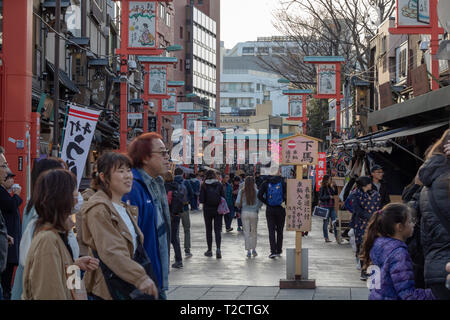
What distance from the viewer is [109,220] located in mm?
4488

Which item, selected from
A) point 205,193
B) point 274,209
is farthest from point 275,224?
point 205,193

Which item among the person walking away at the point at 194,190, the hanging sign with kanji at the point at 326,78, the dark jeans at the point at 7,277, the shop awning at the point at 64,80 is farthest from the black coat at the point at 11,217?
the hanging sign with kanji at the point at 326,78

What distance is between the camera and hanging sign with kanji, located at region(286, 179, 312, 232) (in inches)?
448

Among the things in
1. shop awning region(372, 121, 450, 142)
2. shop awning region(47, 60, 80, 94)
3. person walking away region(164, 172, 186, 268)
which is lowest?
person walking away region(164, 172, 186, 268)

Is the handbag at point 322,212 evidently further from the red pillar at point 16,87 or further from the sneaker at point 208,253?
the red pillar at point 16,87

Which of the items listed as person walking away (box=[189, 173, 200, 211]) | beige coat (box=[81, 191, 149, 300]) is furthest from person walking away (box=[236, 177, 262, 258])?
person walking away (box=[189, 173, 200, 211])

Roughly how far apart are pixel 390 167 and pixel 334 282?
613 centimetres

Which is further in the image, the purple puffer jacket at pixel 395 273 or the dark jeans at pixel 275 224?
the dark jeans at pixel 275 224

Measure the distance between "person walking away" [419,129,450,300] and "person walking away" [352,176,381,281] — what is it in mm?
6114

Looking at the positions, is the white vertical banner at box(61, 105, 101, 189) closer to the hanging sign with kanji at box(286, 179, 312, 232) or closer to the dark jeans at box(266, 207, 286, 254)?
the hanging sign with kanji at box(286, 179, 312, 232)

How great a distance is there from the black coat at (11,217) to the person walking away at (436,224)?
4.98 metres

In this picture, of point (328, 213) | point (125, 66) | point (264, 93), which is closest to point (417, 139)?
point (328, 213)

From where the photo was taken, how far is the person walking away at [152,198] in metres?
5.15
